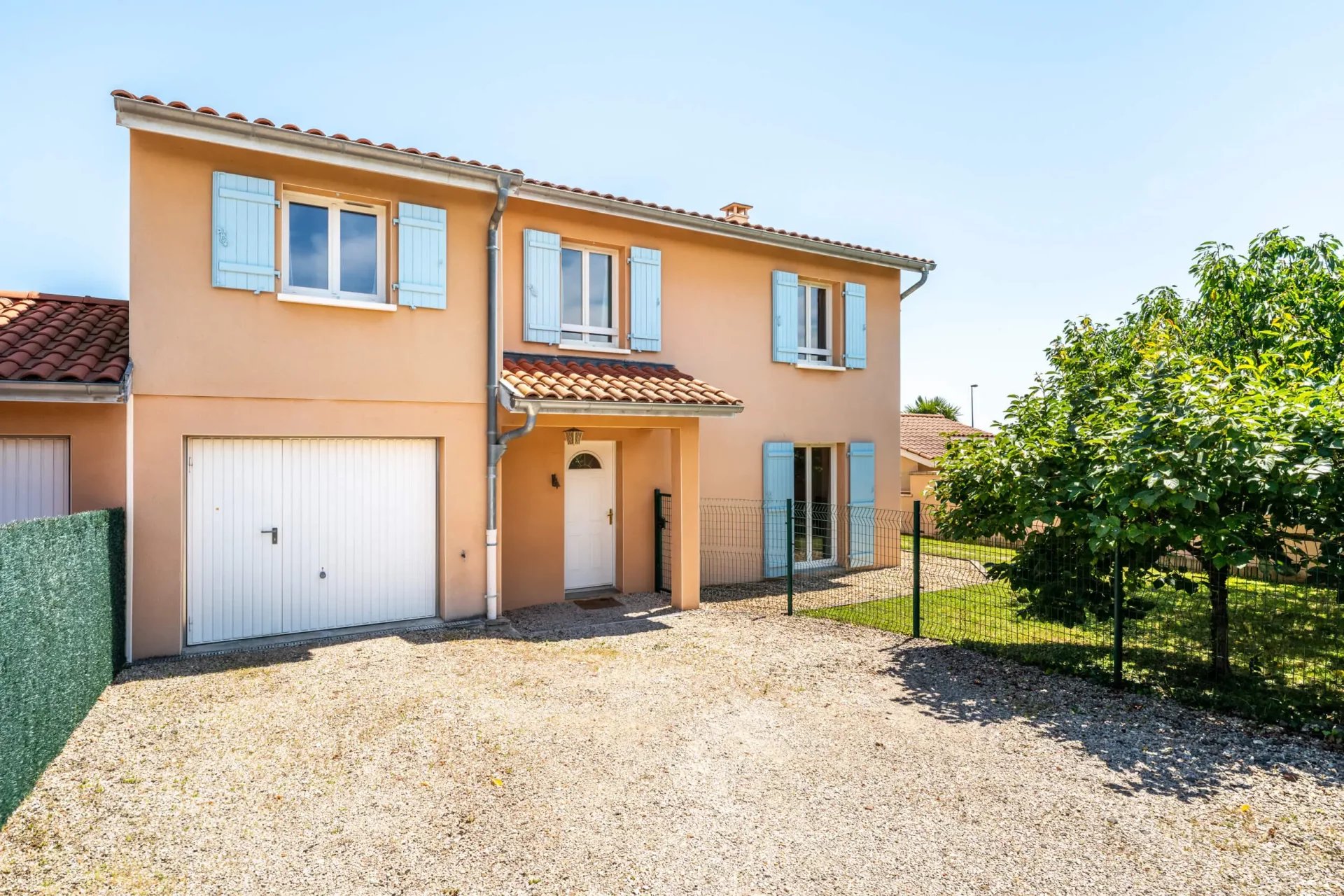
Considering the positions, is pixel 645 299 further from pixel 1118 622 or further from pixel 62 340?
pixel 1118 622

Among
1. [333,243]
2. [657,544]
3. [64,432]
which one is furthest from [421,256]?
[657,544]

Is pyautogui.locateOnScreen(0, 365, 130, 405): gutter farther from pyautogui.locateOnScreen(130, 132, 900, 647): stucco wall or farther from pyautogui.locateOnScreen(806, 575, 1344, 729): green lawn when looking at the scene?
pyautogui.locateOnScreen(806, 575, 1344, 729): green lawn

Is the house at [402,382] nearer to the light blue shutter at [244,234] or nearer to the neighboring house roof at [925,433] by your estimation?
the light blue shutter at [244,234]

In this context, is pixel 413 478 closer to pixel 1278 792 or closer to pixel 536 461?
pixel 536 461

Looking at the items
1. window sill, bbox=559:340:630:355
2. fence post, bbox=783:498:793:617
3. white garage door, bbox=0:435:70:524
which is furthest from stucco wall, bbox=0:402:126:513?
fence post, bbox=783:498:793:617

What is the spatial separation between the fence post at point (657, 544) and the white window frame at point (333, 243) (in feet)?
16.8

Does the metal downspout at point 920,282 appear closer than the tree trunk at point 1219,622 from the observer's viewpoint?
No

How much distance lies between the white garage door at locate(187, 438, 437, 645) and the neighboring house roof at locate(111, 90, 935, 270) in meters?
3.46

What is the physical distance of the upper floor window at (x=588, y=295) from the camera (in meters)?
10.6

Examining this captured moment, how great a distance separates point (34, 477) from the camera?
6922 millimetres

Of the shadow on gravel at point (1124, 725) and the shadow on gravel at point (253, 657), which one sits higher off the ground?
the shadow on gravel at point (253, 657)

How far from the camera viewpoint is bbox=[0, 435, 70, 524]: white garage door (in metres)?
6.83

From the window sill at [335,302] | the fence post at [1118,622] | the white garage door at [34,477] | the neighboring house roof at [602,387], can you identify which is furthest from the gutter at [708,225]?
the fence post at [1118,622]

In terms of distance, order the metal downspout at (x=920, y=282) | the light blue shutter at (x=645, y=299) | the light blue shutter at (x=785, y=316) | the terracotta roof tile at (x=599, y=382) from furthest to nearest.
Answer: the metal downspout at (x=920, y=282)
the light blue shutter at (x=785, y=316)
the light blue shutter at (x=645, y=299)
the terracotta roof tile at (x=599, y=382)
